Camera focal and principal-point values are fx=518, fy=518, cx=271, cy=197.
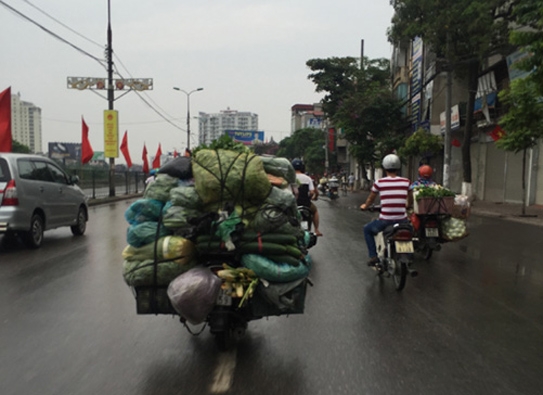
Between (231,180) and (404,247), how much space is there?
3011 millimetres

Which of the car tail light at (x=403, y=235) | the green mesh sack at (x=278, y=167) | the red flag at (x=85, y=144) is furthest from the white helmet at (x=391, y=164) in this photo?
the red flag at (x=85, y=144)

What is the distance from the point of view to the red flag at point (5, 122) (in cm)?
1499

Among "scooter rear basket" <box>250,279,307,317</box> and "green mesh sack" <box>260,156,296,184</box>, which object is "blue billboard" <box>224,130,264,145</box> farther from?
"scooter rear basket" <box>250,279,307,317</box>

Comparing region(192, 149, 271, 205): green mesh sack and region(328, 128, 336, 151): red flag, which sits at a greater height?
region(328, 128, 336, 151): red flag

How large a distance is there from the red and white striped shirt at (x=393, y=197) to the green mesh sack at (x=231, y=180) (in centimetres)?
286

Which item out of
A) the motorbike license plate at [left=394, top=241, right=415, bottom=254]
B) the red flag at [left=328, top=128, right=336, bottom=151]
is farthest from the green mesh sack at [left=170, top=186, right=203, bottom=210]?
the red flag at [left=328, top=128, right=336, bottom=151]

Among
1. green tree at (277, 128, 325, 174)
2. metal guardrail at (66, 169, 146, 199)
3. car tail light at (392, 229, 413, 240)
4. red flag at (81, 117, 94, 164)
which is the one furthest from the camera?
green tree at (277, 128, 325, 174)

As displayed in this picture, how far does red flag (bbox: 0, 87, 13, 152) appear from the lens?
14992mm

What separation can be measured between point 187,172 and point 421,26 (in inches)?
799

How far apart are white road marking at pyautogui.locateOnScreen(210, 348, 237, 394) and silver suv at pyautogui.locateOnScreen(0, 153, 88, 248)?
6505 millimetres

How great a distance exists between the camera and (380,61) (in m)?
48.4

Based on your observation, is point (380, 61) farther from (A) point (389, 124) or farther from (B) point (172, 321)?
(B) point (172, 321)

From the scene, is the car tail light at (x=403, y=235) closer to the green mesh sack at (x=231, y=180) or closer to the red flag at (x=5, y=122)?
the green mesh sack at (x=231, y=180)

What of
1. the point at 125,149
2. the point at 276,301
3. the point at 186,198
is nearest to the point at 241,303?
the point at 276,301
